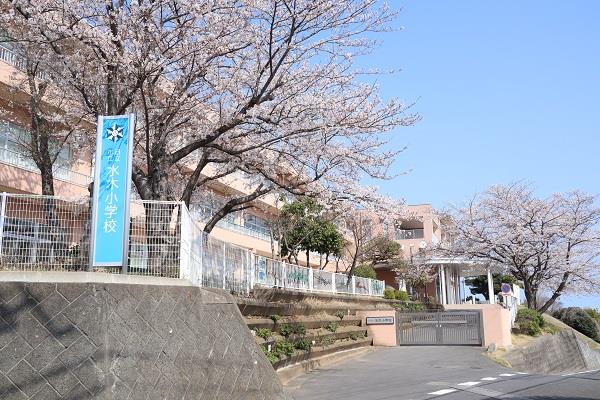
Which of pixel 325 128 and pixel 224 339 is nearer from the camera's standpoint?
pixel 224 339

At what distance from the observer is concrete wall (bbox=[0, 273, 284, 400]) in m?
7.13

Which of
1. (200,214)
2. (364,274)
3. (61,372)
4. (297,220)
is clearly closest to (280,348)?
(61,372)

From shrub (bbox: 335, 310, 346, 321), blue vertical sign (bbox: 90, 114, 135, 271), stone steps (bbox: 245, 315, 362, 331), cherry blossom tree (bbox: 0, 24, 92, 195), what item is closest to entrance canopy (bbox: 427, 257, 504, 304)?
stone steps (bbox: 245, 315, 362, 331)

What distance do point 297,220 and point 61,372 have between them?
21072 mm

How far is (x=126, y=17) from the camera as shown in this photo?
10.8 m

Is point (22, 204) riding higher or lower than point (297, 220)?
lower

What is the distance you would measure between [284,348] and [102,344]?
663cm

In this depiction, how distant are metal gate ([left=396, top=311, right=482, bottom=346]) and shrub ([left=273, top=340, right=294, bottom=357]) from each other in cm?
1017

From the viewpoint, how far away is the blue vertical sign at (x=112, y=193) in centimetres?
866

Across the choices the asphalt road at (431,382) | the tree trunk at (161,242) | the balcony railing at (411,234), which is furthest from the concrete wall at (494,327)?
the balcony railing at (411,234)

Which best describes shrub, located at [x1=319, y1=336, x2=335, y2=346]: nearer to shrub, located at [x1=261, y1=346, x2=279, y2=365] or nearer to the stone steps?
the stone steps

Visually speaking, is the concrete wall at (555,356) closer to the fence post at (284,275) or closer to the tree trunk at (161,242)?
the fence post at (284,275)

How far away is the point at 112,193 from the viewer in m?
8.88

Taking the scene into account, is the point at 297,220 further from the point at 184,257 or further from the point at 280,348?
the point at 184,257
